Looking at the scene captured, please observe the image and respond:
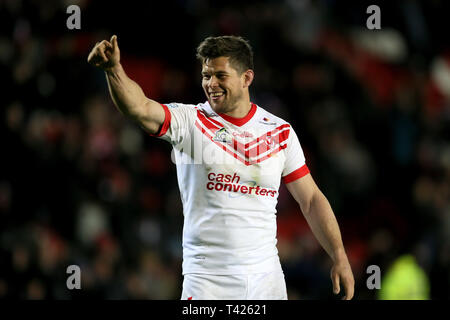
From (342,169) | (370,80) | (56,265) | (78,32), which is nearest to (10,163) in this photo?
(56,265)

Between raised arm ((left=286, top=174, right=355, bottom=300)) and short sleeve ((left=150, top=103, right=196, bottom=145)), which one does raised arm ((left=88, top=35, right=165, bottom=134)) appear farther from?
raised arm ((left=286, top=174, right=355, bottom=300))

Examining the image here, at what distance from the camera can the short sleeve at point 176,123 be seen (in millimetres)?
3961

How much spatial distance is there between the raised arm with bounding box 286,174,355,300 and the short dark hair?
0.84m

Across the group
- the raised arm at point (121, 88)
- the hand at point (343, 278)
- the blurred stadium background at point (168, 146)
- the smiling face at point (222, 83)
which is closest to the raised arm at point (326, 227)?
the hand at point (343, 278)

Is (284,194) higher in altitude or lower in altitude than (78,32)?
lower

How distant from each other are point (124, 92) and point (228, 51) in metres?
0.82

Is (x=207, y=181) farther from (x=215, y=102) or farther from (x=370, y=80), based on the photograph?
(x=370, y=80)

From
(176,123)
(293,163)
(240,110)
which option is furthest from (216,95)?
(293,163)

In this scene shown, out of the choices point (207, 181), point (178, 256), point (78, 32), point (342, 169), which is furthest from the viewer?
point (78, 32)

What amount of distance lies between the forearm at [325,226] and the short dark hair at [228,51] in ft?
3.23

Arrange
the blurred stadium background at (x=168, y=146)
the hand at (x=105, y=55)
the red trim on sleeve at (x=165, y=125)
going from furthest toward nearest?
1. the blurred stadium background at (x=168, y=146)
2. the red trim on sleeve at (x=165, y=125)
3. the hand at (x=105, y=55)

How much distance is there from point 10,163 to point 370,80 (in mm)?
5304

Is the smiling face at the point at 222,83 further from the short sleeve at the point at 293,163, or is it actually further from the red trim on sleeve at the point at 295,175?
the red trim on sleeve at the point at 295,175

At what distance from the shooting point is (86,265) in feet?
25.1
